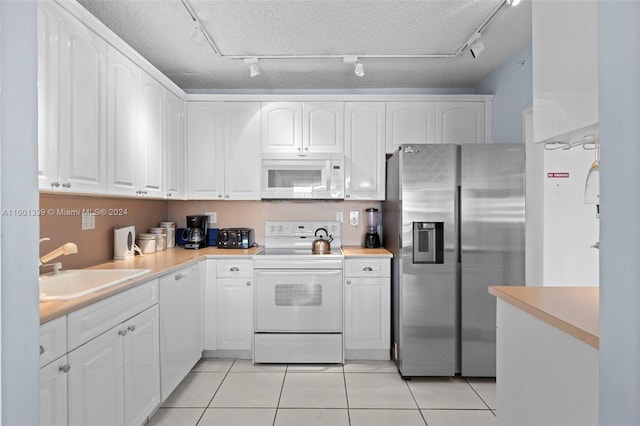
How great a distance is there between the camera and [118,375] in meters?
1.77

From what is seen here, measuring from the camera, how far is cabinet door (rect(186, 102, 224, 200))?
3432mm

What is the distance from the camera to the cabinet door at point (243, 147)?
11.2ft

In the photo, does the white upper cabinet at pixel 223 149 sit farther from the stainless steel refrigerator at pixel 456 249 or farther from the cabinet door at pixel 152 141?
the stainless steel refrigerator at pixel 456 249

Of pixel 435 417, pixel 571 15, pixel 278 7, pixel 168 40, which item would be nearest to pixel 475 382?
pixel 435 417

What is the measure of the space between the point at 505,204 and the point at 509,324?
5.00 feet

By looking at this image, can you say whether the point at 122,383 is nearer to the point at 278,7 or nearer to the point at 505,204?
the point at 278,7

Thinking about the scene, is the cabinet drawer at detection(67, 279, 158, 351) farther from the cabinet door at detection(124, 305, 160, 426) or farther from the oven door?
the oven door

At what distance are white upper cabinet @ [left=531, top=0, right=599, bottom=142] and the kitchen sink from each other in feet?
6.29

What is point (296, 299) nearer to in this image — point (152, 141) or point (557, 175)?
point (152, 141)

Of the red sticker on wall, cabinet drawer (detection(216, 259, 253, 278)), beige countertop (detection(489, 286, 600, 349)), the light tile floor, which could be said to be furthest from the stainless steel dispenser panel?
cabinet drawer (detection(216, 259, 253, 278))

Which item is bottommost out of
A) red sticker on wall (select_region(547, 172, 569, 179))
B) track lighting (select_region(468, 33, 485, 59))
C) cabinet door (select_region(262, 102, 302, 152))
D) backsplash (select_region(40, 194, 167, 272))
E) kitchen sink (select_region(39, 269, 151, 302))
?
kitchen sink (select_region(39, 269, 151, 302))

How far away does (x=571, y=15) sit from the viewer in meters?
1.06

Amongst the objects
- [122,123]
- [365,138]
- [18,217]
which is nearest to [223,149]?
[122,123]

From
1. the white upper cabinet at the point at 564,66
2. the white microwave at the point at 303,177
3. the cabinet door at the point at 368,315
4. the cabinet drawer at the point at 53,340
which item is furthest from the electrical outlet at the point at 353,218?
the cabinet drawer at the point at 53,340
